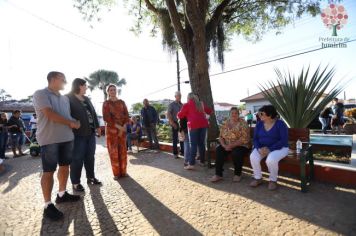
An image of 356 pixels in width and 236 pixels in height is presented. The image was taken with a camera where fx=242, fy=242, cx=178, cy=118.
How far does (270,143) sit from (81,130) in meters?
2.97

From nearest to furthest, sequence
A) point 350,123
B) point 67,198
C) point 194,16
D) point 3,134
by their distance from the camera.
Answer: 1. point 67,198
2. point 194,16
3. point 3,134
4. point 350,123

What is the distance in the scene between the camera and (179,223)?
→ 8.89ft

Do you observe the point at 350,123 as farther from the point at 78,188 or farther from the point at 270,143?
the point at 78,188

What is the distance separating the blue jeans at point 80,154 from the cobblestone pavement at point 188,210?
35cm

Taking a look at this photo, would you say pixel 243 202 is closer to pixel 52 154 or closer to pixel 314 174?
pixel 314 174

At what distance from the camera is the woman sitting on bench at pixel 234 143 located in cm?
403

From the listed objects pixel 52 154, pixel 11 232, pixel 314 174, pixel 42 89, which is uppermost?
pixel 42 89

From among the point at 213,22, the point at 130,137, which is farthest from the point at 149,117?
the point at 213,22

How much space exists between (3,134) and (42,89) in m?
6.90

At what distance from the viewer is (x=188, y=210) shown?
303 cm

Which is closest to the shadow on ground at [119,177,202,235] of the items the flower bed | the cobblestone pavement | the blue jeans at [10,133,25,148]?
the cobblestone pavement

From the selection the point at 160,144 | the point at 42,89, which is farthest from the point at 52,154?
the point at 160,144

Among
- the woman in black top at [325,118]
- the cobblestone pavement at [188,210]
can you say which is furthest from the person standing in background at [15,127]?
the woman in black top at [325,118]

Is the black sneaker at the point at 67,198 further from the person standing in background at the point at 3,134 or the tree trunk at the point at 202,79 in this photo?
the person standing in background at the point at 3,134
